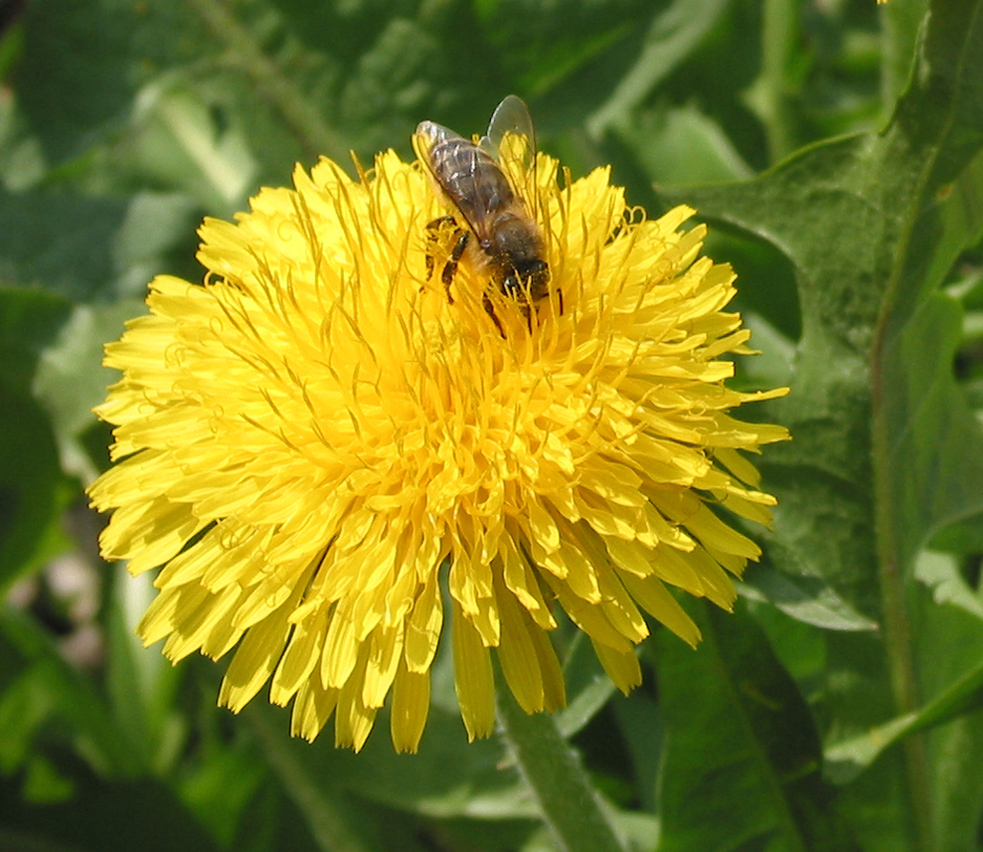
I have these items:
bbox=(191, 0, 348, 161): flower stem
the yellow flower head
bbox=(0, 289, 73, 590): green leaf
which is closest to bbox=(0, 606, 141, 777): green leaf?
bbox=(0, 289, 73, 590): green leaf

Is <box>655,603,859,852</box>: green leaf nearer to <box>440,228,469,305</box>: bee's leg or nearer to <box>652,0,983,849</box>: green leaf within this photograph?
<box>652,0,983,849</box>: green leaf

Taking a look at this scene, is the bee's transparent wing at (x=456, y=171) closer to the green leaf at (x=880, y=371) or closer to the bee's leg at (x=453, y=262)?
the bee's leg at (x=453, y=262)

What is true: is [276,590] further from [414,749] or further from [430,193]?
[430,193]

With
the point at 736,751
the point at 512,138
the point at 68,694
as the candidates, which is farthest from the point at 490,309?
the point at 68,694

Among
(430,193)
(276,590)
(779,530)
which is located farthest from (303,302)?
(779,530)

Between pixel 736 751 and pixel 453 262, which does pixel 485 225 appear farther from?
pixel 736 751

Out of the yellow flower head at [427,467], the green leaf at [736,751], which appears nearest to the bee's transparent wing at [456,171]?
the yellow flower head at [427,467]
